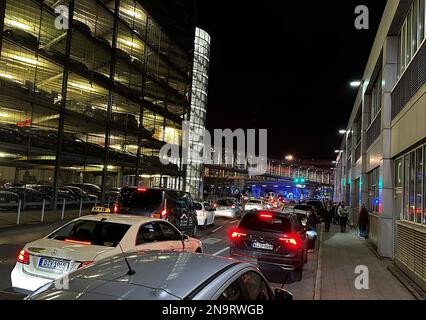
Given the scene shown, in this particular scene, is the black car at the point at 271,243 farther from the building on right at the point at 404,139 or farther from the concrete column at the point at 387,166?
the concrete column at the point at 387,166

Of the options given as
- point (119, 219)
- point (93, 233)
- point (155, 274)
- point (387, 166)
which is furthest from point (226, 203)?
point (155, 274)

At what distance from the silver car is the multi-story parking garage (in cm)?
2175

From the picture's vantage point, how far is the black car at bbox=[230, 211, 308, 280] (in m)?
9.76

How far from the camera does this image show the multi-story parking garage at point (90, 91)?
2377cm

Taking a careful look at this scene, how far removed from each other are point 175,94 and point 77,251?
144 ft

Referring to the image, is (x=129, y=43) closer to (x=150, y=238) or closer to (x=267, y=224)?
(x=267, y=224)

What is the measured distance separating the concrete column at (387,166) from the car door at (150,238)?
844 cm

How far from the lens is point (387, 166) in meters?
13.9

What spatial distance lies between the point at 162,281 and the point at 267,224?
7.47 m

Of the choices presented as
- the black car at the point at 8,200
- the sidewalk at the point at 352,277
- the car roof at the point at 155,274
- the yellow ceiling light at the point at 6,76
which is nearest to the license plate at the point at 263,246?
the sidewalk at the point at 352,277

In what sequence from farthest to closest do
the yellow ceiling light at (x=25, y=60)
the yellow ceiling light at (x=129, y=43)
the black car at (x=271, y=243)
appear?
the yellow ceiling light at (x=129, y=43) < the yellow ceiling light at (x=25, y=60) < the black car at (x=271, y=243)
